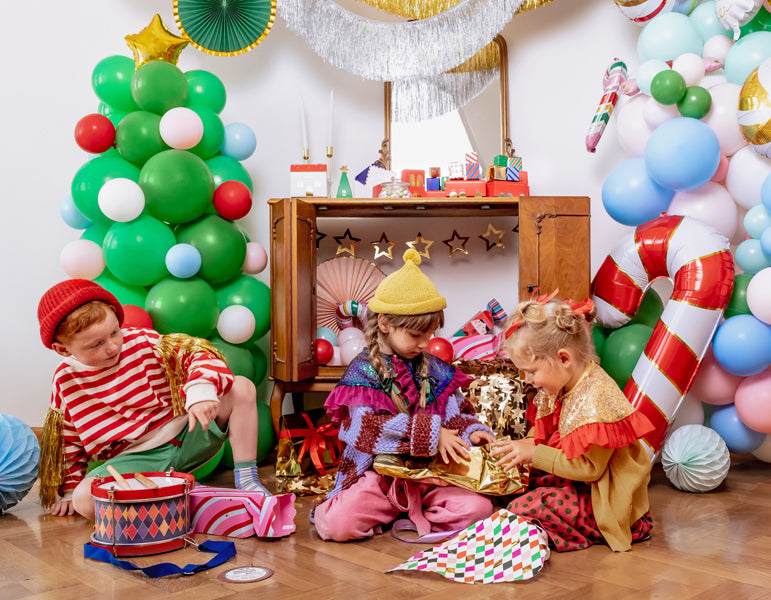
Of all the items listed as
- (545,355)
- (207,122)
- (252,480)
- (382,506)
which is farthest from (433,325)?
(207,122)

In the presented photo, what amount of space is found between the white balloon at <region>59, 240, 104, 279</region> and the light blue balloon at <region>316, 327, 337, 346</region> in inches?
33.3

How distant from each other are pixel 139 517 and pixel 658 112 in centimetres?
214

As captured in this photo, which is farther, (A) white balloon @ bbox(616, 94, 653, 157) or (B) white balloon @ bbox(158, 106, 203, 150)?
(A) white balloon @ bbox(616, 94, 653, 157)

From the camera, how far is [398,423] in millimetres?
1897

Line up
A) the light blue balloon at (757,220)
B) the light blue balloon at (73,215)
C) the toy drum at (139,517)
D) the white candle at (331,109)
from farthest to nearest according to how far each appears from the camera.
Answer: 1. the white candle at (331,109)
2. the light blue balloon at (73,215)
3. the light blue balloon at (757,220)
4. the toy drum at (139,517)

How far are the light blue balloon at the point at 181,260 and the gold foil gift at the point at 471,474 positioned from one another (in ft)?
3.46

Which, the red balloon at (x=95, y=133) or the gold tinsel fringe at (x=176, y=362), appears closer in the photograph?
the gold tinsel fringe at (x=176, y=362)

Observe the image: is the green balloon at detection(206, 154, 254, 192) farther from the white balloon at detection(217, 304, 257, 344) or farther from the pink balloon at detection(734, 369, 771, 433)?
the pink balloon at detection(734, 369, 771, 433)

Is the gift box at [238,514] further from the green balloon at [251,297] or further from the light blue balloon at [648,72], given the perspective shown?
the light blue balloon at [648,72]

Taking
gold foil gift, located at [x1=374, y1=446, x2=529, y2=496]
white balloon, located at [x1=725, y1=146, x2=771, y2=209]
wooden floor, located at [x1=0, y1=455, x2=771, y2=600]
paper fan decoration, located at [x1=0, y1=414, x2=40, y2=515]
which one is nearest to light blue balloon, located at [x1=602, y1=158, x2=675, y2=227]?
white balloon, located at [x1=725, y1=146, x2=771, y2=209]

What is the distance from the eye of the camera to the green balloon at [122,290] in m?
2.59

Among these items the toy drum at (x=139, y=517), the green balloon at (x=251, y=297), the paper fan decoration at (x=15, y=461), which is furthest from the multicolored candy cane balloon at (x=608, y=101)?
the paper fan decoration at (x=15, y=461)

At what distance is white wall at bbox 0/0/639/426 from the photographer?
118 inches

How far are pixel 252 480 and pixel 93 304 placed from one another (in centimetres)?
66
